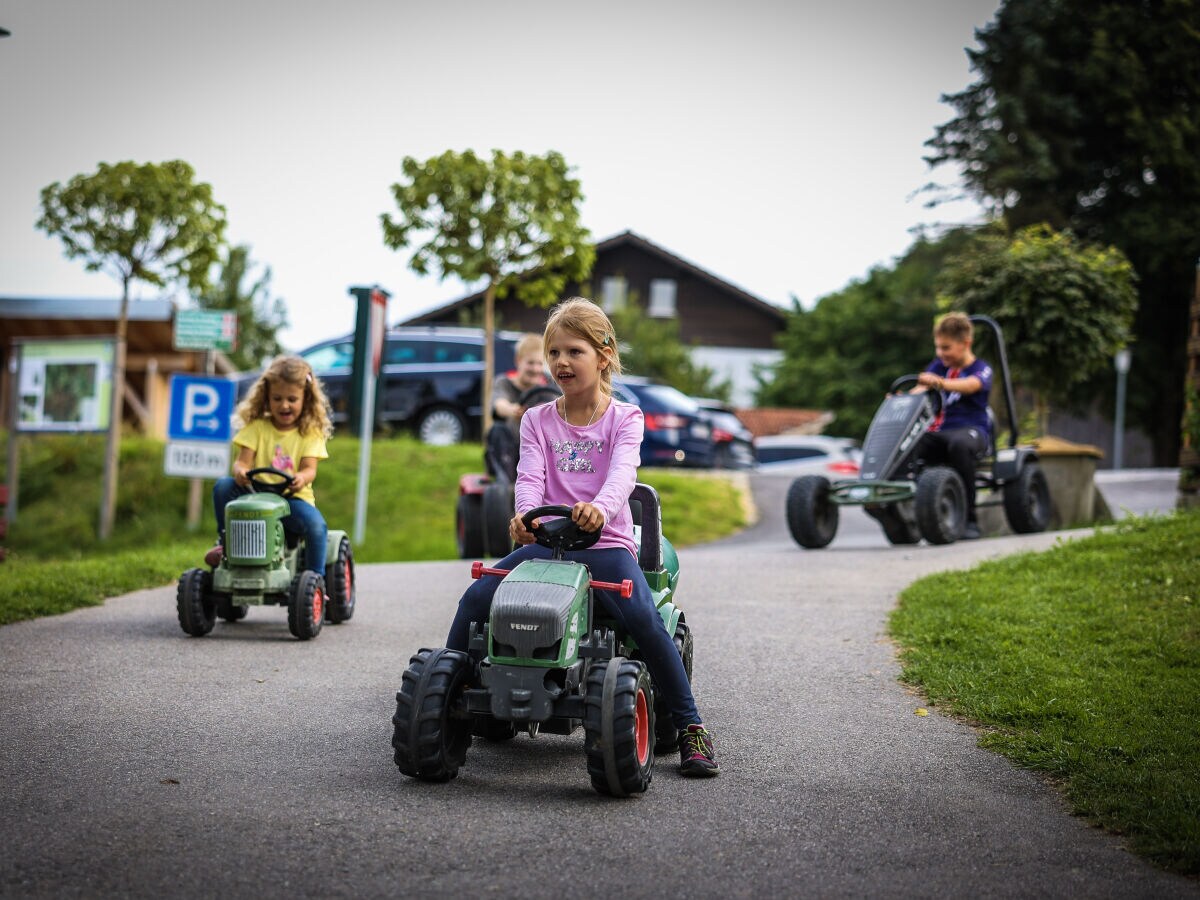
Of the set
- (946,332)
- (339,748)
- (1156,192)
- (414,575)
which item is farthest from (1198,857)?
(1156,192)

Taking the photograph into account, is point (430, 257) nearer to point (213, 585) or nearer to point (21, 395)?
point (21, 395)

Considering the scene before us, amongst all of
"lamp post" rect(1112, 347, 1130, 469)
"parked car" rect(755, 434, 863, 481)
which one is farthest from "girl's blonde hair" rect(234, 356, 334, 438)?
"lamp post" rect(1112, 347, 1130, 469)

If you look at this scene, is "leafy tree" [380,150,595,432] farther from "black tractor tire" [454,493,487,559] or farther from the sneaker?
the sneaker

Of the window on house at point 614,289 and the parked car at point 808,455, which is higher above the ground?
the window on house at point 614,289

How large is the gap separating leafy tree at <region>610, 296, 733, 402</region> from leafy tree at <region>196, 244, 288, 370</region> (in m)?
14.9

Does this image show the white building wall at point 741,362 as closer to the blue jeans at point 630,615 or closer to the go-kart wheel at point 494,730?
the go-kart wheel at point 494,730

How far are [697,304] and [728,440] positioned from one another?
30081 millimetres

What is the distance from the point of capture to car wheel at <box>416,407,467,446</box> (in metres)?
21.3

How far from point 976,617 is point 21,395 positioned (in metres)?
13.7

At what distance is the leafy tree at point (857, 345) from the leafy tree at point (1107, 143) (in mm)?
5046

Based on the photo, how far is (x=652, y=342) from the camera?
124 feet

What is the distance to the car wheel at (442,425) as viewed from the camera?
2127 cm

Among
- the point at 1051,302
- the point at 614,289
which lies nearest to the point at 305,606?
the point at 1051,302

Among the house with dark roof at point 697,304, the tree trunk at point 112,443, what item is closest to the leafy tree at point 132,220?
the tree trunk at point 112,443
